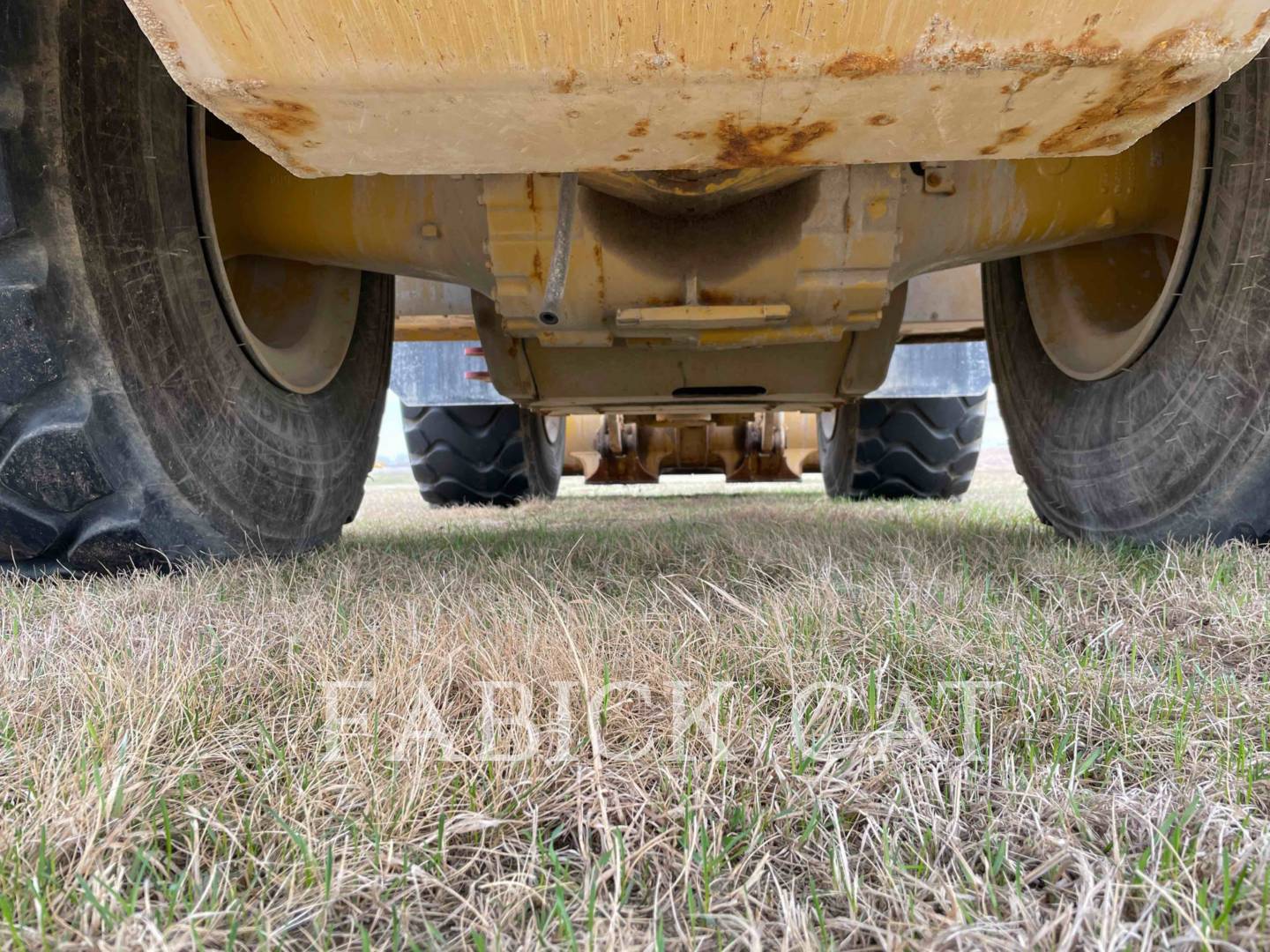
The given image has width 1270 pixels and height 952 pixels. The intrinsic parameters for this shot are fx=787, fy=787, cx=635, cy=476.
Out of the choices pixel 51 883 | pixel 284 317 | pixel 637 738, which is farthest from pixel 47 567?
pixel 637 738

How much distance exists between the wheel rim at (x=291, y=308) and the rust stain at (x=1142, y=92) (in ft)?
3.65

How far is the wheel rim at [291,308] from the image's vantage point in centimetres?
128

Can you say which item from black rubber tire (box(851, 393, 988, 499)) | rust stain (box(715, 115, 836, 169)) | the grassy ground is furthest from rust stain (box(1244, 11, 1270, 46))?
black rubber tire (box(851, 393, 988, 499))

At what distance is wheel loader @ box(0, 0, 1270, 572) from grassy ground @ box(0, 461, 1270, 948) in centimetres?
28

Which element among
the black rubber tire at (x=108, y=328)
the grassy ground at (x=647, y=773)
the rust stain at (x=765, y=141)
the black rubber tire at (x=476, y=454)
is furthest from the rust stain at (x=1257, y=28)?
the black rubber tire at (x=476, y=454)

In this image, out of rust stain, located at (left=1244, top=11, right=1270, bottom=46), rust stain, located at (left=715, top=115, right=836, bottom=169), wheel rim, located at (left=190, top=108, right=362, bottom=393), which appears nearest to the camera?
rust stain, located at (left=1244, top=11, right=1270, bottom=46)

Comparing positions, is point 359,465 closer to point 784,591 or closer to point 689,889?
point 784,591

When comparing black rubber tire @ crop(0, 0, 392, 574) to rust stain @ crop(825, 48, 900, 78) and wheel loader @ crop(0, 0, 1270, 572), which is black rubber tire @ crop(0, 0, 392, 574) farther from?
rust stain @ crop(825, 48, 900, 78)

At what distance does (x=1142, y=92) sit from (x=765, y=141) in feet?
0.99

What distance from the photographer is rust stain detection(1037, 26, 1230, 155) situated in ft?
1.90

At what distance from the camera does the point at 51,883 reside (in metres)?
0.39

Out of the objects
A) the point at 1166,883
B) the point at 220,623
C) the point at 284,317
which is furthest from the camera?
the point at 284,317

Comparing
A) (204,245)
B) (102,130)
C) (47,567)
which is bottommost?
(47,567)

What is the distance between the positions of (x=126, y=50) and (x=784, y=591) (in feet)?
3.37
